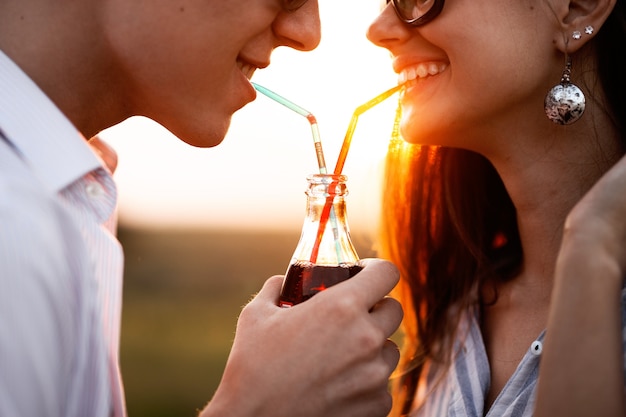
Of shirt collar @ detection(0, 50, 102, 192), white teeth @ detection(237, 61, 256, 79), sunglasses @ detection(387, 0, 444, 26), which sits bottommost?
shirt collar @ detection(0, 50, 102, 192)

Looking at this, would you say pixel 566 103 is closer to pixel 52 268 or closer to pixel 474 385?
pixel 474 385

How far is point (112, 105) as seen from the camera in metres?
1.82

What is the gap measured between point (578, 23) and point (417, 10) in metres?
0.44

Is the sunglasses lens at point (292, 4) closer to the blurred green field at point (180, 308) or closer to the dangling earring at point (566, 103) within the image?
the dangling earring at point (566, 103)

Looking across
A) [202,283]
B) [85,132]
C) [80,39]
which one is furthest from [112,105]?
[202,283]

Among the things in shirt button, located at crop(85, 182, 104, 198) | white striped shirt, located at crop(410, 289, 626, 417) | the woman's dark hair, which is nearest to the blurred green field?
the woman's dark hair

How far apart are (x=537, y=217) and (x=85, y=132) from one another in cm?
130

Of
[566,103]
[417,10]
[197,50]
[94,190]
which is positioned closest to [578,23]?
[566,103]

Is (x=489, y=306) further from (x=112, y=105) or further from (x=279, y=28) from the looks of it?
(x=112, y=105)

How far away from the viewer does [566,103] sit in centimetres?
192

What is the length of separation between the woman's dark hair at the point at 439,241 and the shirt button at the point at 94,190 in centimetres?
127

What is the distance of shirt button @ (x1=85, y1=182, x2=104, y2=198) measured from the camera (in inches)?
56.6

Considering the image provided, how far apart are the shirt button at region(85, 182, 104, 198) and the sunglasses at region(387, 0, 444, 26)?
41.6 inches

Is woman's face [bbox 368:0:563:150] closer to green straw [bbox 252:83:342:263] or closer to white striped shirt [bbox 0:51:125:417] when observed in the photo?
green straw [bbox 252:83:342:263]
